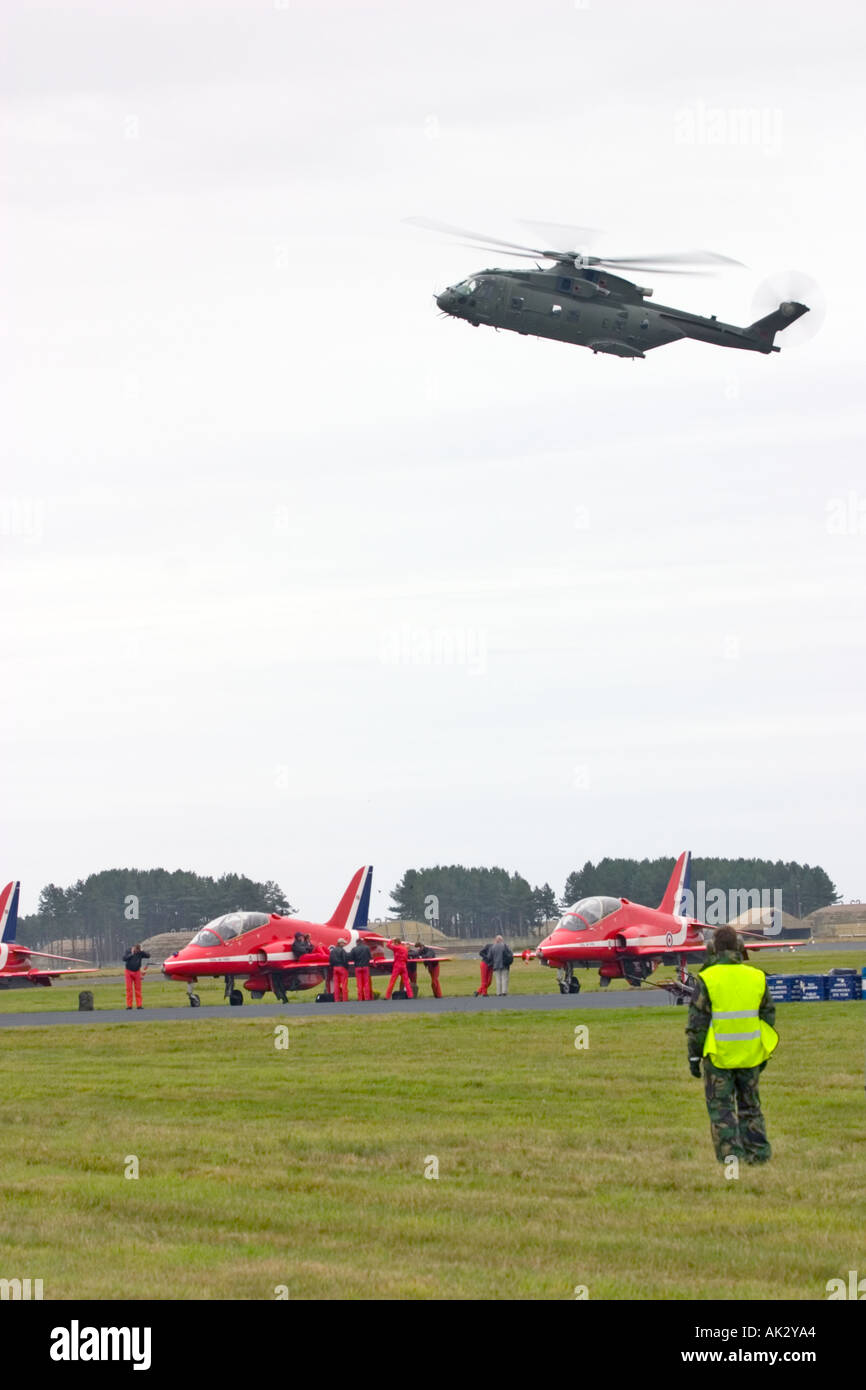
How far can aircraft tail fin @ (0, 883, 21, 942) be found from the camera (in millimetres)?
63219

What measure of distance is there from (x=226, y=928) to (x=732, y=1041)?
1295 inches

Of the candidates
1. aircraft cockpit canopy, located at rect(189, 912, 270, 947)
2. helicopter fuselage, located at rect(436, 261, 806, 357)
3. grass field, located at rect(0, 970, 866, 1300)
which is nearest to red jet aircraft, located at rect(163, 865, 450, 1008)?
aircraft cockpit canopy, located at rect(189, 912, 270, 947)

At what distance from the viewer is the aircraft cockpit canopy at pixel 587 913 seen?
44556mm

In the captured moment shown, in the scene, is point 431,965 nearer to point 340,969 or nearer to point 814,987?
point 340,969

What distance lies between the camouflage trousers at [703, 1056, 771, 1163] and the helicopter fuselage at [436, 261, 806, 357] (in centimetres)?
3282

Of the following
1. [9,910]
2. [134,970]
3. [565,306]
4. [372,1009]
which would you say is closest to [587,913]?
[372,1009]

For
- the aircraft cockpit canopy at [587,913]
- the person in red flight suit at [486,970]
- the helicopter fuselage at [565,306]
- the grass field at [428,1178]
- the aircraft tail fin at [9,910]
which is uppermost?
the helicopter fuselage at [565,306]

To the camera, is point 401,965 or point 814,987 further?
point 401,965

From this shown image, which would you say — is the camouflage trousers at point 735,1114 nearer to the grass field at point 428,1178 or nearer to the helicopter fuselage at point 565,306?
the grass field at point 428,1178

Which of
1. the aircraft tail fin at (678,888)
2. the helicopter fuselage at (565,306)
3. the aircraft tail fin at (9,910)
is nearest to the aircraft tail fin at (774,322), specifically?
the helicopter fuselage at (565,306)

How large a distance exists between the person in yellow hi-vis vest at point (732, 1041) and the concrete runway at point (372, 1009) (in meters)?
18.4

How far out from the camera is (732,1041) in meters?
13.5
